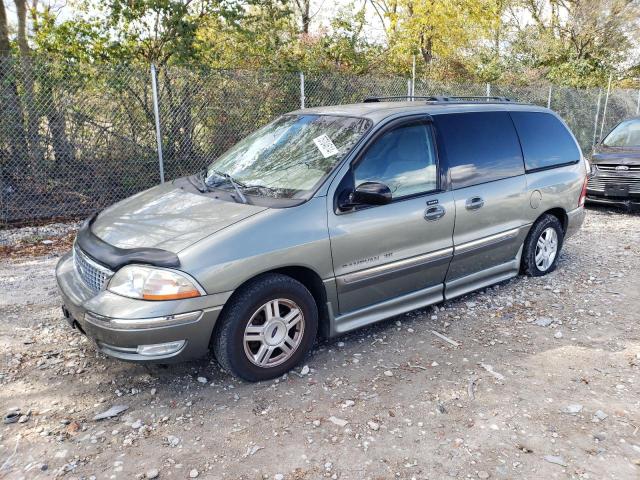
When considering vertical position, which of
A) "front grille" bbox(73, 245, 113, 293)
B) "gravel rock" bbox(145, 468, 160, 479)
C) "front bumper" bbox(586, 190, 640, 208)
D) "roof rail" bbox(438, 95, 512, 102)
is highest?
"roof rail" bbox(438, 95, 512, 102)

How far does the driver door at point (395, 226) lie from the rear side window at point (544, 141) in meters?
1.32

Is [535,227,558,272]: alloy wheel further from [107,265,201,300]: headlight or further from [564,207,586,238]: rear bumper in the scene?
[107,265,201,300]: headlight

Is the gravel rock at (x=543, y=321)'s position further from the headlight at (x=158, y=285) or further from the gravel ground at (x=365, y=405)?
the headlight at (x=158, y=285)

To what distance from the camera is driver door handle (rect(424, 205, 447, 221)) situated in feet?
13.2

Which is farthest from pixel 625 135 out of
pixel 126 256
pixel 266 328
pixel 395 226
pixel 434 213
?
pixel 126 256

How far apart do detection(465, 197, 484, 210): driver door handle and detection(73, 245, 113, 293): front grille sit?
2817 mm

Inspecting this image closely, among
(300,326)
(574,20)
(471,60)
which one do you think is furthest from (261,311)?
(574,20)

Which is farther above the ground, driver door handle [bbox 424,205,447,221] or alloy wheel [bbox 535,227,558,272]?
driver door handle [bbox 424,205,447,221]

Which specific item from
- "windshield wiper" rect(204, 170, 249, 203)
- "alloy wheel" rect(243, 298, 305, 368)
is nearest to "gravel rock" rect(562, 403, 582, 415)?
"alloy wheel" rect(243, 298, 305, 368)

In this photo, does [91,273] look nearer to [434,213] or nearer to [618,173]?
[434,213]

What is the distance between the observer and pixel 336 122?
13.6ft

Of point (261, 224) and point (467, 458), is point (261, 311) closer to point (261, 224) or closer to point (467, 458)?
point (261, 224)

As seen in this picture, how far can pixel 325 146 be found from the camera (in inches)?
154

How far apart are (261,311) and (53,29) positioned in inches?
295
